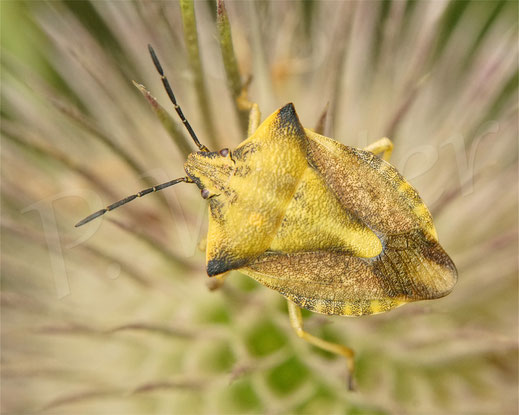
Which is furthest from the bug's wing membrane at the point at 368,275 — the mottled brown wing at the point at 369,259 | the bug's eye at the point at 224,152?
the bug's eye at the point at 224,152

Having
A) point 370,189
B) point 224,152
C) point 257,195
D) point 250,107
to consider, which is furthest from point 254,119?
point 370,189

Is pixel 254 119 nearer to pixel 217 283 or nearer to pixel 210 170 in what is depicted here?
pixel 210 170

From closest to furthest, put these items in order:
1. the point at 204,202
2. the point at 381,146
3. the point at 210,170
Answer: the point at 210,170 → the point at 381,146 → the point at 204,202

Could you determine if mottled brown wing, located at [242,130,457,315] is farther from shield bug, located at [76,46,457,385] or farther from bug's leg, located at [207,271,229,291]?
bug's leg, located at [207,271,229,291]

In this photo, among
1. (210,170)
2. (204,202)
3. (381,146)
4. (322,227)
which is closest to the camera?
(322,227)

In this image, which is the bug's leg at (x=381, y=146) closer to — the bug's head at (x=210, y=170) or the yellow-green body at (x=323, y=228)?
the yellow-green body at (x=323, y=228)

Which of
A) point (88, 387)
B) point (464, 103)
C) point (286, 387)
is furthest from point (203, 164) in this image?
point (464, 103)

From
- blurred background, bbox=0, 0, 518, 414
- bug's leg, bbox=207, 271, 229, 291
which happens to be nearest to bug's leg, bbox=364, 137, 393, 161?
blurred background, bbox=0, 0, 518, 414
